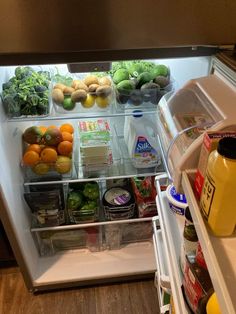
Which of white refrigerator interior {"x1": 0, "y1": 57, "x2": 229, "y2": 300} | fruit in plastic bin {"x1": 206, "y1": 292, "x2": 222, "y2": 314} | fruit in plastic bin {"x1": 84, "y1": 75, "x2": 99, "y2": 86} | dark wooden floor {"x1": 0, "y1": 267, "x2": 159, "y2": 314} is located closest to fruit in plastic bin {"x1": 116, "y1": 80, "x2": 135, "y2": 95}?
fruit in plastic bin {"x1": 84, "y1": 75, "x2": 99, "y2": 86}

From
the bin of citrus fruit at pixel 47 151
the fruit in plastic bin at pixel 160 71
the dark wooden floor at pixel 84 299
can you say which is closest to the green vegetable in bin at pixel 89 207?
the bin of citrus fruit at pixel 47 151

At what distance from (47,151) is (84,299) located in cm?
75

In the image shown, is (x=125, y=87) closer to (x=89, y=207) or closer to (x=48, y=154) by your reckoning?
(x=48, y=154)

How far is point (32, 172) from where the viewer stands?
130 cm

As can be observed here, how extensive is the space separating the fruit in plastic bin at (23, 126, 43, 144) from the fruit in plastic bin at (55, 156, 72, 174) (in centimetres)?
11

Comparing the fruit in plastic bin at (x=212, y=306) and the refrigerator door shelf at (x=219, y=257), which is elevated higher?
the refrigerator door shelf at (x=219, y=257)

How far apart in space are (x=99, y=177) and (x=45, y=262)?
54cm

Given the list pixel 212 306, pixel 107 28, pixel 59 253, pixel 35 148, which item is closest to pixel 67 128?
pixel 35 148

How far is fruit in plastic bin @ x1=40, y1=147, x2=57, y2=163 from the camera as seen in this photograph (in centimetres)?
120

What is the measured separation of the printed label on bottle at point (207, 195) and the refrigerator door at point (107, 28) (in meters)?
0.52

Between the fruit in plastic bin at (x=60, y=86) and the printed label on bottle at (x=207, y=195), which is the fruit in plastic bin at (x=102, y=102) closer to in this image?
the fruit in plastic bin at (x=60, y=86)

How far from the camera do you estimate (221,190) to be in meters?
0.52

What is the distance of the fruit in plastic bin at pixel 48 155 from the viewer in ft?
3.93

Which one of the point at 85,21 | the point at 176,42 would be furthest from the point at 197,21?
the point at 85,21
